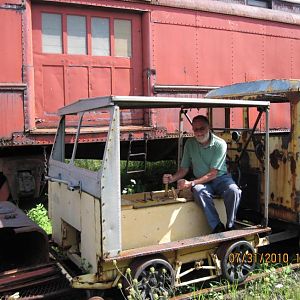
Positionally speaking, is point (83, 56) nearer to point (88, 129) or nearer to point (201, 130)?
point (88, 129)

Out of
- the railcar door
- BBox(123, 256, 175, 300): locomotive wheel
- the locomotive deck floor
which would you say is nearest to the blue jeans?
BBox(123, 256, 175, 300): locomotive wheel

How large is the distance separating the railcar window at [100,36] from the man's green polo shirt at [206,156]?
8.88 ft

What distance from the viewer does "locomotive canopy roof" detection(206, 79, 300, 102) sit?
4377 millimetres

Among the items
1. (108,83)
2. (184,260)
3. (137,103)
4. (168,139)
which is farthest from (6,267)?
(168,139)

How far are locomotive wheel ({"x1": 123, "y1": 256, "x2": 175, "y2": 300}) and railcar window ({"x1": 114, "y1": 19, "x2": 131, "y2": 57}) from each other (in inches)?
159

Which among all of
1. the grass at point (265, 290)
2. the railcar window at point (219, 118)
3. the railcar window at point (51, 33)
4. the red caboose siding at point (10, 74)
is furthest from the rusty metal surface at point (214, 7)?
the grass at point (265, 290)

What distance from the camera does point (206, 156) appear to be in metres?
4.38

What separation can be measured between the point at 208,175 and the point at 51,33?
3.41m

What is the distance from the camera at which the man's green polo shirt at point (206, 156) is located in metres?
4.26

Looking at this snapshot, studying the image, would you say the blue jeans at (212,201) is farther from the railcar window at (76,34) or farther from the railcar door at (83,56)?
the railcar window at (76,34)

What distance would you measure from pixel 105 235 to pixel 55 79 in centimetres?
360

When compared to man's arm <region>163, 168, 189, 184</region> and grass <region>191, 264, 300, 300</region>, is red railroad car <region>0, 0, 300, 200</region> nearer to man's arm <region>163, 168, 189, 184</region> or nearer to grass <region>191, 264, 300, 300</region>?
man's arm <region>163, 168, 189, 184</region>
